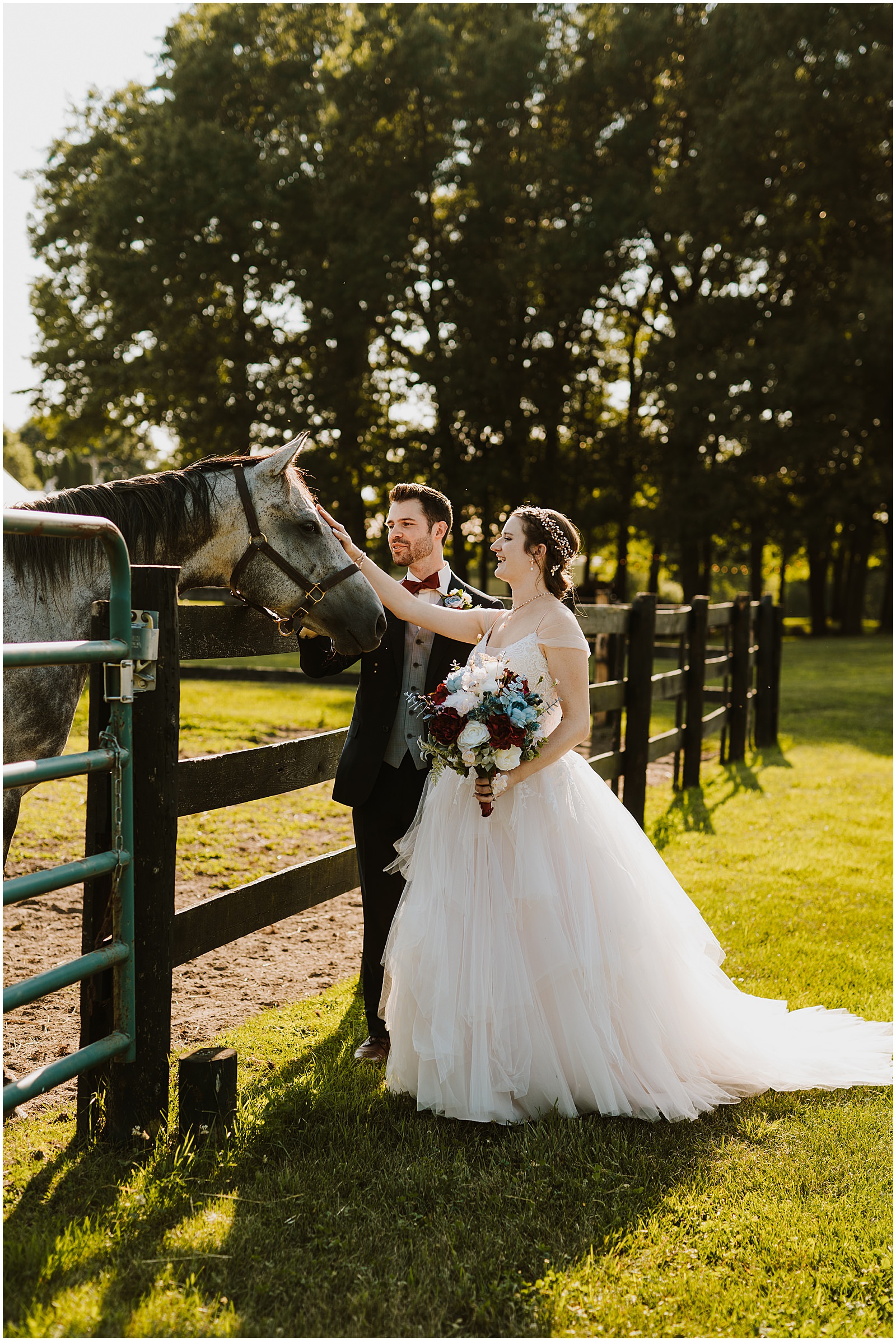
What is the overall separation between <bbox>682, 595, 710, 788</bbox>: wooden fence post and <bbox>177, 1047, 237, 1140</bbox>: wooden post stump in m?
6.56

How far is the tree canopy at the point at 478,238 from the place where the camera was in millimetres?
21672

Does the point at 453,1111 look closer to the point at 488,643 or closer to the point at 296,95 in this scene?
the point at 488,643

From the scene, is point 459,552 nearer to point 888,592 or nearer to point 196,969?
point 888,592

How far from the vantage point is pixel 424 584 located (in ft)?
12.4

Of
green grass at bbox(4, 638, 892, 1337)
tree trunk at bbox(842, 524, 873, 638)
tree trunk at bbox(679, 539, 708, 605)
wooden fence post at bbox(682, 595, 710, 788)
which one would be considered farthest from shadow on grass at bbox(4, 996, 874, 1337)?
tree trunk at bbox(842, 524, 873, 638)

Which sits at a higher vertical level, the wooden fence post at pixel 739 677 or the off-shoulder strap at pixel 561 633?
the off-shoulder strap at pixel 561 633

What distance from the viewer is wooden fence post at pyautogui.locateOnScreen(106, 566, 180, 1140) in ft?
9.05

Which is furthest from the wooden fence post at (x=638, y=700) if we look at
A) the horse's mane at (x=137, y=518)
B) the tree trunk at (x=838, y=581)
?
the tree trunk at (x=838, y=581)

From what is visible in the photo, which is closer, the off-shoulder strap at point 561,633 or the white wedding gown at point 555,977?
the white wedding gown at point 555,977

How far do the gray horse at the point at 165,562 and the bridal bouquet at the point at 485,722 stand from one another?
57 cm

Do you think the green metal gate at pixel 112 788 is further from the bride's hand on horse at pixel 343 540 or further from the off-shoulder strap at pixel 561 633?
the off-shoulder strap at pixel 561 633

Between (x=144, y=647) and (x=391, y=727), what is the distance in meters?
1.23

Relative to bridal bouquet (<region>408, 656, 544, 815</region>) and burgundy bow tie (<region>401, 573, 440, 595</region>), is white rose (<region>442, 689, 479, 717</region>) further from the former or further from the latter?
burgundy bow tie (<region>401, 573, 440, 595</region>)

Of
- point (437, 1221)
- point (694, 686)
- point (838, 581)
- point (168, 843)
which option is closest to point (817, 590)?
point (838, 581)
